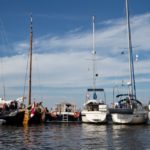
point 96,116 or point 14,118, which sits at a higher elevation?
point 96,116

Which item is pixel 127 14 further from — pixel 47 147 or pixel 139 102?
pixel 47 147

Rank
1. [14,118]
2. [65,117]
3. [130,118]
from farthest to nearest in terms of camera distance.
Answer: [65,117] → [14,118] → [130,118]

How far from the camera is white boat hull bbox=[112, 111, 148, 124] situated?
175ft

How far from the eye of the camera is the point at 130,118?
53.4m

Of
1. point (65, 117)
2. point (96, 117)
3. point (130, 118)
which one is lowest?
point (130, 118)

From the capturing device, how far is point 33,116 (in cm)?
5703

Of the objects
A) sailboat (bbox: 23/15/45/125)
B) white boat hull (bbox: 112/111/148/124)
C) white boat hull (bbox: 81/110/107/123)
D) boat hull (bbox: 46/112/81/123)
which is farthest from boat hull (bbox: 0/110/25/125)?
white boat hull (bbox: 112/111/148/124)

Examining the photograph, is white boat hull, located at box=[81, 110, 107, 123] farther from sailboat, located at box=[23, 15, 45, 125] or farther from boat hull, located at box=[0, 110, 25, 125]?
boat hull, located at box=[0, 110, 25, 125]

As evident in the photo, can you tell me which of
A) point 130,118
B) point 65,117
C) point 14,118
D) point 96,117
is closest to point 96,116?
point 96,117

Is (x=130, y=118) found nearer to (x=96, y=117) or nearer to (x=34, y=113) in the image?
(x=96, y=117)

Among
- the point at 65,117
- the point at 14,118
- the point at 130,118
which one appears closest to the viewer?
the point at 130,118

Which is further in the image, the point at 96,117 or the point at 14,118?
the point at 14,118

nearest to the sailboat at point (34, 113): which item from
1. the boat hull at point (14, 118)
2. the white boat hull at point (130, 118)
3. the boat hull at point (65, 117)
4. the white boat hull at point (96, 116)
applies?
the boat hull at point (14, 118)

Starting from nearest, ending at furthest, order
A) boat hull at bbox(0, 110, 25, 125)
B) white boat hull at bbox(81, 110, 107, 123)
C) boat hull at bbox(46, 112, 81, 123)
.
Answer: white boat hull at bbox(81, 110, 107, 123) → boat hull at bbox(0, 110, 25, 125) → boat hull at bbox(46, 112, 81, 123)
